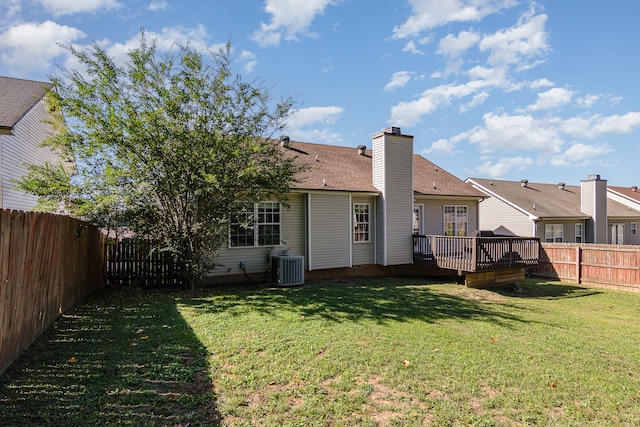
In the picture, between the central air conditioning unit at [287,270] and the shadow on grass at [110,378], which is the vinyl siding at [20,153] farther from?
the central air conditioning unit at [287,270]

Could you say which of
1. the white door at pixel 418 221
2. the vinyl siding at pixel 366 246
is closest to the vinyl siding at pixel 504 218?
the white door at pixel 418 221

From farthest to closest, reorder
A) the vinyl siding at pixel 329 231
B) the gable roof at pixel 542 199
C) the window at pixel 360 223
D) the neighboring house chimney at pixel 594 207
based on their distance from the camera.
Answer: the neighboring house chimney at pixel 594 207
the gable roof at pixel 542 199
the window at pixel 360 223
the vinyl siding at pixel 329 231

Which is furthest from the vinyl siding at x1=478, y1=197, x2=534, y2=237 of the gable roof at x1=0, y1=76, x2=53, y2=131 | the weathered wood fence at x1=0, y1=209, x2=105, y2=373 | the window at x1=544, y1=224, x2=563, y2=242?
the gable roof at x1=0, y1=76, x2=53, y2=131

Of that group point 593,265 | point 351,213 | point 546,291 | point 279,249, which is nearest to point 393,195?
point 351,213

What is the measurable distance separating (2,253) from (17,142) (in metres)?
8.52

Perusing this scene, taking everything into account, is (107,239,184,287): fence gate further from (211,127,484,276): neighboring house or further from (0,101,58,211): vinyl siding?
(0,101,58,211): vinyl siding

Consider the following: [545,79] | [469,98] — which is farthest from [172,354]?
[469,98]

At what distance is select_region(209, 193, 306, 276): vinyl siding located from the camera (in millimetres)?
10914

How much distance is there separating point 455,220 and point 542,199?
33.9 ft

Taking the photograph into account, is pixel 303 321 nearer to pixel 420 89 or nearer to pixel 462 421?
pixel 462 421

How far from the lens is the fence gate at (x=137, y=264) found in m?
9.60

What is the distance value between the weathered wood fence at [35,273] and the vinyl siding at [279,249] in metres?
3.83

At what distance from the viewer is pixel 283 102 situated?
984 centimetres

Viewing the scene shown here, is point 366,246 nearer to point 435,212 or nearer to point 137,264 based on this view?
point 435,212
